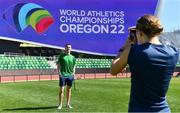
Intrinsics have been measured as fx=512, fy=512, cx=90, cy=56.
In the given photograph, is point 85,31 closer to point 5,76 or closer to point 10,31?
point 10,31

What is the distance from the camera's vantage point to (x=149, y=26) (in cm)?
398

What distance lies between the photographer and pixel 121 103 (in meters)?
16.3

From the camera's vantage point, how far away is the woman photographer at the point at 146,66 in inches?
158

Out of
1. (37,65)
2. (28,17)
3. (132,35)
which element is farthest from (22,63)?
(132,35)

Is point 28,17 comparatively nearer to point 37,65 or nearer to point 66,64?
point 37,65

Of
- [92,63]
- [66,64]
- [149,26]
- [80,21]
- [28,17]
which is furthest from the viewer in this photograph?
[80,21]

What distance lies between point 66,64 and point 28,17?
40772mm

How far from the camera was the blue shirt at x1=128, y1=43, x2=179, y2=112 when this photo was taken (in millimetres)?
4023

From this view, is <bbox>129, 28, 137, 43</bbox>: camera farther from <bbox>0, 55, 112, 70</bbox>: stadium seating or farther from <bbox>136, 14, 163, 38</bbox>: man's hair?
<bbox>0, 55, 112, 70</bbox>: stadium seating

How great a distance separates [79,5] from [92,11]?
157cm

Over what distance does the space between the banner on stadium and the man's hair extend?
49.4 metres

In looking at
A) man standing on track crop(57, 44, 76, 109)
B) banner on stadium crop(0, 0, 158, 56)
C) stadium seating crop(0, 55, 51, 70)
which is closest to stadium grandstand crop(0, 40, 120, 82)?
stadium seating crop(0, 55, 51, 70)

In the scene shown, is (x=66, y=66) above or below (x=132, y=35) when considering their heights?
above

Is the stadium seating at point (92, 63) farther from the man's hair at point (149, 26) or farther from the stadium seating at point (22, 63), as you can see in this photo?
the man's hair at point (149, 26)
